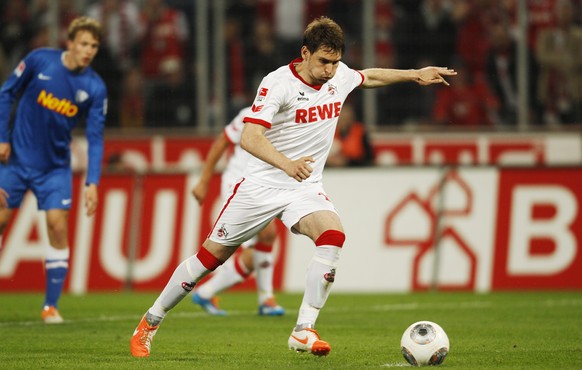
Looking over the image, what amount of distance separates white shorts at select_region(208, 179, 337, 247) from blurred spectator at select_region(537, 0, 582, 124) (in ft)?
32.7

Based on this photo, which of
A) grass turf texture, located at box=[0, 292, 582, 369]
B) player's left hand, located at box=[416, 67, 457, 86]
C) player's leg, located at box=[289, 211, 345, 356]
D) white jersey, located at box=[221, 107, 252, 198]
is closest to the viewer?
grass turf texture, located at box=[0, 292, 582, 369]

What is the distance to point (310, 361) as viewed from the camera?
798 centimetres

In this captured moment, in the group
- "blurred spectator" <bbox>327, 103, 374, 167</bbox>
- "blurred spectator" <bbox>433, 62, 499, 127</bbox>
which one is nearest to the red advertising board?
"blurred spectator" <bbox>327, 103, 374, 167</bbox>

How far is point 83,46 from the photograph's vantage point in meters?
10.5

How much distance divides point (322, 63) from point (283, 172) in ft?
2.74

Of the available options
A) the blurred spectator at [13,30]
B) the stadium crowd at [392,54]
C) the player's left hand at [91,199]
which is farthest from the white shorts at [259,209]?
Answer: the blurred spectator at [13,30]

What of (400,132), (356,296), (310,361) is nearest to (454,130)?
(400,132)

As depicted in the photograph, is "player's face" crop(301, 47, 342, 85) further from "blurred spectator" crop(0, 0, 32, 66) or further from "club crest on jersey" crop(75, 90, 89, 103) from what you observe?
"blurred spectator" crop(0, 0, 32, 66)

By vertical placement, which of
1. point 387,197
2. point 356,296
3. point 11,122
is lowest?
point 356,296

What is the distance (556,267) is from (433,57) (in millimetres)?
4224

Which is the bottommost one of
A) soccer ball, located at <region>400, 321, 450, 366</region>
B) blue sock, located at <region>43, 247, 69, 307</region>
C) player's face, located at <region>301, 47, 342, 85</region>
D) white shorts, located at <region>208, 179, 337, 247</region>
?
blue sock, located at <region>43, 247, 69, 307</region>

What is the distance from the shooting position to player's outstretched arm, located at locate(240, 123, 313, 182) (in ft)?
25.3

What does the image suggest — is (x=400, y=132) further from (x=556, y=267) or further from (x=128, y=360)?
(x=128, y=360)

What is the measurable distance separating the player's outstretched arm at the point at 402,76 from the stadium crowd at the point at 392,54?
8.66 metres
